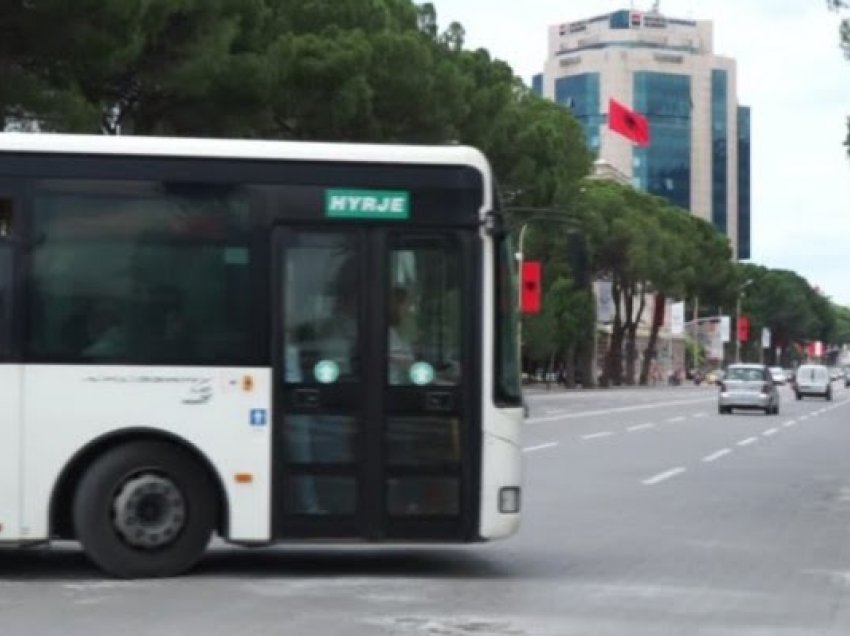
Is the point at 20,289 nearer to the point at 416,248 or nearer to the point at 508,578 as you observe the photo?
the point at 416,248

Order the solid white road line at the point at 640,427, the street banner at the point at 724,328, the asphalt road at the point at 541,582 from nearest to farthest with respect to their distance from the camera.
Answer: the asphalt road at the point at 541,582 → the solid white road line at the point at 640,427 → the street banner at the point at 724,328

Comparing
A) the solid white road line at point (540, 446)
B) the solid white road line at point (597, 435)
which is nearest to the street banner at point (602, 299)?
the solid white road line at point (597, 435)

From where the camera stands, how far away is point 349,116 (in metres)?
40.2

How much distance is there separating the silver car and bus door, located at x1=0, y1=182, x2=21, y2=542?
141ft

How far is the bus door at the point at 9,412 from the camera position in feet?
34.5

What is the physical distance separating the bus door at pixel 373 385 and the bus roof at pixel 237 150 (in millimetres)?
520

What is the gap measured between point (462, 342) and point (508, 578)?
1752 mm

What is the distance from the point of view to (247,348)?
1077 cm

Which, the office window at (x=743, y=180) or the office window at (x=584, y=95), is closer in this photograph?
the office window at (x=584, y=95)

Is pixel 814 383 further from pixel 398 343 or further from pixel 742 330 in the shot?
pixel 742 330

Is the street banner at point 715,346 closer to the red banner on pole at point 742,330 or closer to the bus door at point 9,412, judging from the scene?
the red banner on pole at point 742,330

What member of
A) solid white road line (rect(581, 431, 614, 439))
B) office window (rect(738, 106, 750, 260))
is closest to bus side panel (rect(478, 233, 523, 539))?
solid white road line (rect(581, 431, 614, 439))

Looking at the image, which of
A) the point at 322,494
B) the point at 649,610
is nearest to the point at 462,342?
the point at 322,494

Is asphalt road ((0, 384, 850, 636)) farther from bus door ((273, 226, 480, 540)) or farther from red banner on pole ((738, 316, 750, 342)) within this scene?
red banner on pole ((738, 316, 750, 342))
